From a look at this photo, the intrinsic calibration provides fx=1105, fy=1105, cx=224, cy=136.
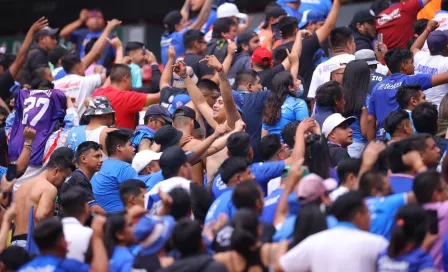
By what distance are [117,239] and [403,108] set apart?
12.3ft

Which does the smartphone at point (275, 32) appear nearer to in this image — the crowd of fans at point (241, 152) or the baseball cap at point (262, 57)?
the crowd of fans at point (241, 152)

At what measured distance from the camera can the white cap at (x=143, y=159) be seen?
Result: 1123 centimetres

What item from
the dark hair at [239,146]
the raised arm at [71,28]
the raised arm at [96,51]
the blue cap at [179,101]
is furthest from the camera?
the raised arm at [71,28]

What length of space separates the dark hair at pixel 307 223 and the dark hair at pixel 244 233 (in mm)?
314

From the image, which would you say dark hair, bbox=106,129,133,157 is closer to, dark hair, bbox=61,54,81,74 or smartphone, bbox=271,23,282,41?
dark hair, bbox=61,54,81,74

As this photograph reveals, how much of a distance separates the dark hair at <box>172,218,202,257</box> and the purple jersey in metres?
5.47

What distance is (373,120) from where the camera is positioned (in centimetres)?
1198

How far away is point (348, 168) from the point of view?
9.11 m

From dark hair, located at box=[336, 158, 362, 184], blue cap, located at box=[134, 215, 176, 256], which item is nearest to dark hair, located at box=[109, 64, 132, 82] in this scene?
dark hair, located at box=[336, 158, 362, 184]

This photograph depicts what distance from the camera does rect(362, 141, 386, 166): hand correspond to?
30.2 ft

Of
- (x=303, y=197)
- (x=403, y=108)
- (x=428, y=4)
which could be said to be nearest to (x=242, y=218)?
(x=303, y=197)

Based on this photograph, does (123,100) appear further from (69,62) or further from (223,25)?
(223,25)

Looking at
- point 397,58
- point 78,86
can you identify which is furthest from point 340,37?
point 78,86

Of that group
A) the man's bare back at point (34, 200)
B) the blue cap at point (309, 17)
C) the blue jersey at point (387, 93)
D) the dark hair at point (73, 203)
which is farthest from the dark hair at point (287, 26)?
the dark hair at point (73, 203)
